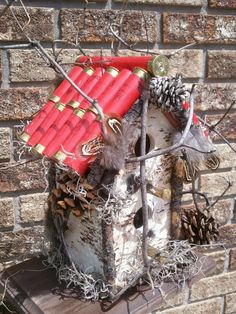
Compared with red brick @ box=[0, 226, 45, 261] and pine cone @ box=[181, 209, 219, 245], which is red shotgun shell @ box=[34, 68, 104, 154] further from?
red brick @ box=[0, 226, 45, 261]

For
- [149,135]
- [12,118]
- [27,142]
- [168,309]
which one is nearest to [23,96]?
[12,118]

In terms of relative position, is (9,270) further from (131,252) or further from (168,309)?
(168,309)

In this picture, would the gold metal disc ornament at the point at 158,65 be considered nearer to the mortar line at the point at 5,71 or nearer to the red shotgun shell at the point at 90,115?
the red shotgun shell at the point at 90,115

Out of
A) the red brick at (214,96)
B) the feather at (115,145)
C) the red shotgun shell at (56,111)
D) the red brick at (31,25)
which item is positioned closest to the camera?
the feather at (115,145)

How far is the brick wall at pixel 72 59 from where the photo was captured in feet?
3.34

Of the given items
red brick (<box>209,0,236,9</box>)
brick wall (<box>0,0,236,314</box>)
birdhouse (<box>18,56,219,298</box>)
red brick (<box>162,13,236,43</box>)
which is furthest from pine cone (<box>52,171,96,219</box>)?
red brick (<box>209,0,236,9</box>)

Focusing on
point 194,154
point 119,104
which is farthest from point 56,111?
point 194,154

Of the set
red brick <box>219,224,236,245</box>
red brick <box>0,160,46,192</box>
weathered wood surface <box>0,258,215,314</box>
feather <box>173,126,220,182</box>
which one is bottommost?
red brick <box>219,224,236,245</box>

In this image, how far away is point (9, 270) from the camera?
33.7 inches

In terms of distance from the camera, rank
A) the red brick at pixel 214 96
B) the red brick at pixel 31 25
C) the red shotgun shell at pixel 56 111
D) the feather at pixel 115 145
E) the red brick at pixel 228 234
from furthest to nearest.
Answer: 1. the red brick at pixel 228 234
2. the red brick at pixel 214 96
3. the red brick at pixel 31 25
4. the red shotgun shell at pixel 56 111
5. the feather at pixel 115 145

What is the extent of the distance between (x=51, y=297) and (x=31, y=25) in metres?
0.61

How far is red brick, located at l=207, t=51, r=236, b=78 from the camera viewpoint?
1.20 m

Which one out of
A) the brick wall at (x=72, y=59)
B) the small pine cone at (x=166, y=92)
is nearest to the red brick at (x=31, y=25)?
the brick wall at (x=72, y=59)

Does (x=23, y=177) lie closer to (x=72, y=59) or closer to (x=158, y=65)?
(x=72, y=59)
